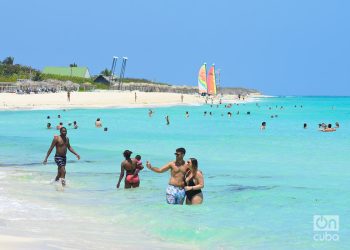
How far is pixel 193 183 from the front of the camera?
11055 mm

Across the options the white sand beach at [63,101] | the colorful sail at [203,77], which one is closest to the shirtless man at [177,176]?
the white sand beach at [63,101]

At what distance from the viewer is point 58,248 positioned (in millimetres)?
7797

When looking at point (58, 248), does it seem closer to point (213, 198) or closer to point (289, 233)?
point (289, 233)

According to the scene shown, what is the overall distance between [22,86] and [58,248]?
267 feet

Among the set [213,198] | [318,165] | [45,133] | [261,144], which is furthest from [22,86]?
[213,198]

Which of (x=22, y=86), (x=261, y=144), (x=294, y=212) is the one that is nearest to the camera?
(x=294, y=212)

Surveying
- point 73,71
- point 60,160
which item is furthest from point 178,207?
point 73,71

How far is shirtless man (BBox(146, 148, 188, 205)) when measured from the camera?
10.7m

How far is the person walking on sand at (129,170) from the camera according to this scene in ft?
43.3

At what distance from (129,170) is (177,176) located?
2858mm

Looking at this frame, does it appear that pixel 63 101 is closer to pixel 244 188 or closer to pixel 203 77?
pixel 203 77

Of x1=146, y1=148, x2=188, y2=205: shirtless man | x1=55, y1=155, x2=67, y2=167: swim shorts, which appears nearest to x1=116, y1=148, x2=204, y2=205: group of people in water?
x1=146, y1=148, x2=188, y2=205: shirtless man

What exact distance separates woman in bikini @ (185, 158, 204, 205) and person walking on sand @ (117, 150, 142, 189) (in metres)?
2.20

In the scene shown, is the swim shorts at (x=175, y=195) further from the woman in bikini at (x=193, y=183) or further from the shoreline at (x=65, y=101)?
the shoreline at (x=65, y=101)
